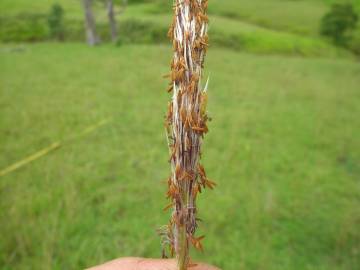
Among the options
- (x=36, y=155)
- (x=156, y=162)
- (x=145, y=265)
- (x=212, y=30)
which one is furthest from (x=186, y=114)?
(x=212, y=30)

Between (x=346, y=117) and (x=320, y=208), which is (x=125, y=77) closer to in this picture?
(x=346, y=117)

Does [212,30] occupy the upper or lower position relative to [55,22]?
lower

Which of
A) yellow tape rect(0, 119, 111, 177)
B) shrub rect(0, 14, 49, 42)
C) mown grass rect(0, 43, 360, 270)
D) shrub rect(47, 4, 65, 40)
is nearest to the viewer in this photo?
mown grass rect(0, 43, 360, 270)

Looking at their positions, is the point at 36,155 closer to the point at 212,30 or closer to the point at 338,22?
the point at 212,30

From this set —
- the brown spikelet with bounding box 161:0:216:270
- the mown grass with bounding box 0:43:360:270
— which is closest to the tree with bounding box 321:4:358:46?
the mown grass with bounding box 0:43:360:270

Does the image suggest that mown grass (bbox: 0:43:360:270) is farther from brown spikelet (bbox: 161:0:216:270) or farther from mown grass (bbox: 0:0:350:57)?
mown grass (bbox: 0:0:350:57)

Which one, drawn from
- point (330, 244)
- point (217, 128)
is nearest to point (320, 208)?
point (330, 244)
